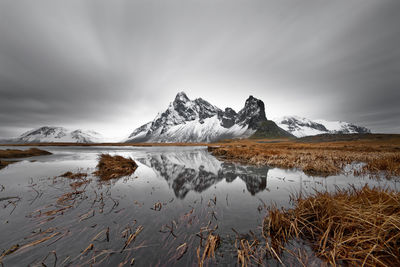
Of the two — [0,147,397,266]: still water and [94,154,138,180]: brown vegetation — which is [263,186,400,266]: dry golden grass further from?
[94,154,138,180]: brown vegetation

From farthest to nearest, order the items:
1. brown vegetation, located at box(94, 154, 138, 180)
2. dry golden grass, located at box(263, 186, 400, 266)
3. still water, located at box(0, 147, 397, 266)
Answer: brown vegetation, located at box(94, 154, 138, 180) < still water, located at box(0, 147, 397, 266) < dry golden grass, located at box(263, 186, 400, 266)

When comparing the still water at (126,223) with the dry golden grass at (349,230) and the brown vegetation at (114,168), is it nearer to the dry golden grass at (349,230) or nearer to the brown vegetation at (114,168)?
the dry golden grass at (349,230)

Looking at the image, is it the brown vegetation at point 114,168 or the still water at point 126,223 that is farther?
the brown vegetation at point 114,168

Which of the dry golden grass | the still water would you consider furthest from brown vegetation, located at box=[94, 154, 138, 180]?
the dry golden grass

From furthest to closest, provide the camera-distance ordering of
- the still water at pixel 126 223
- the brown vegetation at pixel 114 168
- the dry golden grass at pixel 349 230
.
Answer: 1. the brown vegetation at pixel 114 168
2. the still water at pixel 126 223
3. the dry golden grass at pixel 349 230

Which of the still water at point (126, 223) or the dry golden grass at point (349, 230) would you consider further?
the still water at point (126, 223)

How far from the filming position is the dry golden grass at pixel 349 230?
111 inches

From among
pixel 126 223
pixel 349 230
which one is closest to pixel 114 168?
pixel 126 223

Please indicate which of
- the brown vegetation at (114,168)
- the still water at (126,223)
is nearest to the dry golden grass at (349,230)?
the still water at (126,223)

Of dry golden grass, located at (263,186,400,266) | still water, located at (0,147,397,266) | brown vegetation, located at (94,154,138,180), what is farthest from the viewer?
brown vegetation, located at (94,154,138,180)

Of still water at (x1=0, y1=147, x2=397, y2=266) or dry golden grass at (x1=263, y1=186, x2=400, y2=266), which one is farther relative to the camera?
still water at (x1=0, y1=147, x2=397, y2=266)

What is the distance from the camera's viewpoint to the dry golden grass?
283 centimetres

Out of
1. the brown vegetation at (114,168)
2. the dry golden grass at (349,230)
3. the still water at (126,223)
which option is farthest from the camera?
the brown vegetation at (114,168)

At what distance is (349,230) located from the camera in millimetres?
3686
